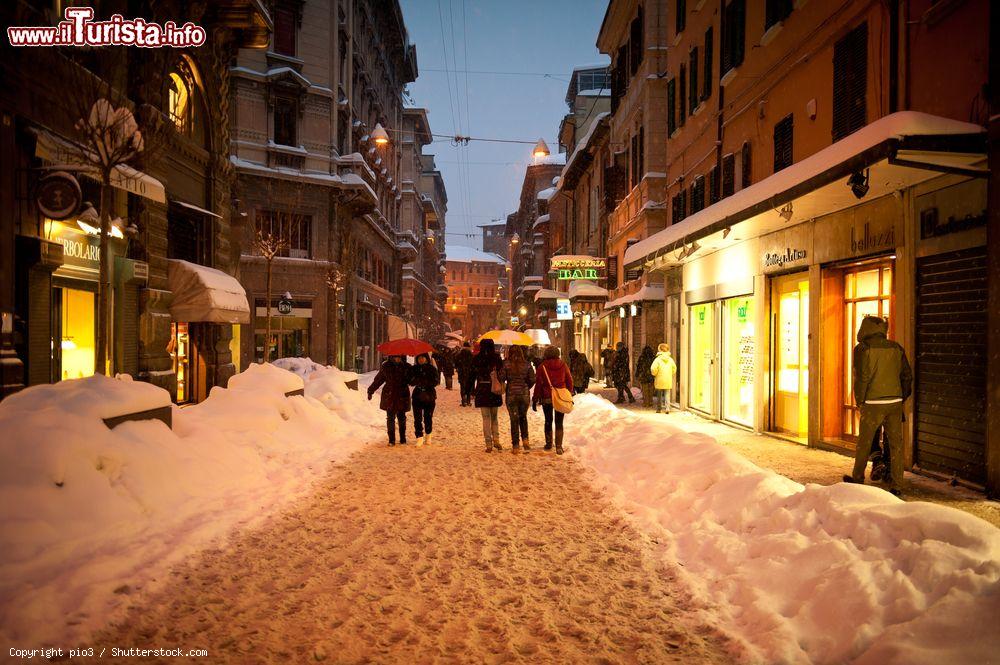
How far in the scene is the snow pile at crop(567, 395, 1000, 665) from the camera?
3.67 metres

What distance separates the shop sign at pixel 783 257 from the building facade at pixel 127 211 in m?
11.8

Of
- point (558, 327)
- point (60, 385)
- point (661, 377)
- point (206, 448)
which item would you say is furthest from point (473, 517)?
point (558, 327)

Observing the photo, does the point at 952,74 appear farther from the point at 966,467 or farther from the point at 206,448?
the point at 206,448

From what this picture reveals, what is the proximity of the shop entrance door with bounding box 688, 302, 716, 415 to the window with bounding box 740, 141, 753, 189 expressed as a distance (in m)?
3.39

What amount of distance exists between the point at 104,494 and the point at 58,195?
700 centimetres

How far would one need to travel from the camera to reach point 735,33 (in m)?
16.3

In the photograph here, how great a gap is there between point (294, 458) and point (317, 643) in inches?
281

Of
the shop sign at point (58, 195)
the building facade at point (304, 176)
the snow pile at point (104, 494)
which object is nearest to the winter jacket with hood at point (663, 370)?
the snow pile at point (104, 494)

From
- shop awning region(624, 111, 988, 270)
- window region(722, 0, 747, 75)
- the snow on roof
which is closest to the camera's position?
shop awning region(624, 111, 988, 270)

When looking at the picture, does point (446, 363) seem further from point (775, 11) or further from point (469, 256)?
point (469, 256)

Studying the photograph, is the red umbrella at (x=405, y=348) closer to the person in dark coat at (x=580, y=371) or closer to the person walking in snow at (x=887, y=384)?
the person walking in snow at (x=887, y=384)

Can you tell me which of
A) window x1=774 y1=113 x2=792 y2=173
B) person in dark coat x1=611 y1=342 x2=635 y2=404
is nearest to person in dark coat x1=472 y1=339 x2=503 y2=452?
window x1=774 y1=113 x2=792 y2=173

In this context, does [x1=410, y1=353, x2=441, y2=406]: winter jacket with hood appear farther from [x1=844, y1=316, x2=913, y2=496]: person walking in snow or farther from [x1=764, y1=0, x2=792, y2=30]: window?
[x1=764, y1=0, x2=792, y2=30]: window

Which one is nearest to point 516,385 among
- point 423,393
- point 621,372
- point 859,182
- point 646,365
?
point 423,393
